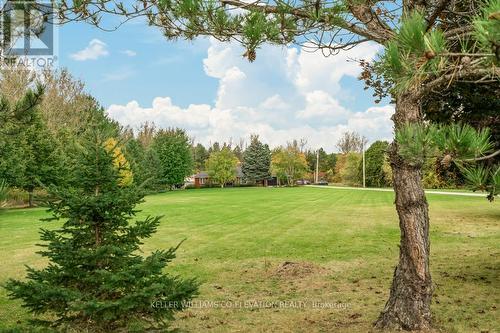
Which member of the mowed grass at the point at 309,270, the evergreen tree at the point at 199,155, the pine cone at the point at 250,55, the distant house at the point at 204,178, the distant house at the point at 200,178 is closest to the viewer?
the pine cone at the point at 250,55

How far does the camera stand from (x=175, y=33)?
5.03 meters

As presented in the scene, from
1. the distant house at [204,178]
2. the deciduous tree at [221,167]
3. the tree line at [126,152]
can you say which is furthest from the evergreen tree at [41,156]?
the distant house at [204,178]

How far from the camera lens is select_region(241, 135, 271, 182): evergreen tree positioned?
76.6 meters

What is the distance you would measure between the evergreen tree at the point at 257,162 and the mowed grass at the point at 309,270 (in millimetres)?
58264

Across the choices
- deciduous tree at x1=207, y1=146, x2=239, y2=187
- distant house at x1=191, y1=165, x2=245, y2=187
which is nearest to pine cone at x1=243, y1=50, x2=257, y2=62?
deciduous tree at x1=207, y1=146, x2=239, y2=187

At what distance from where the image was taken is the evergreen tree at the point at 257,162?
76562 millimetres

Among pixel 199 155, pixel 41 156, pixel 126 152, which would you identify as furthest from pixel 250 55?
pixel 199 155

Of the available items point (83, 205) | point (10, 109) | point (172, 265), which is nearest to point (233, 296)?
point (172, 265)

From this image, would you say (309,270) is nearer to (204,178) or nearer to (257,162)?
(257,162)

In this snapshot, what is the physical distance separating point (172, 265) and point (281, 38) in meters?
6.90

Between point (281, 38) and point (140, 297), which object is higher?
point (281, 38)

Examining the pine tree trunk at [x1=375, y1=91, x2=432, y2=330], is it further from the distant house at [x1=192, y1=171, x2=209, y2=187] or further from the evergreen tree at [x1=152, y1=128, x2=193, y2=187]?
the distant house at [x1=192, y1=171, x2=209, y2=187]

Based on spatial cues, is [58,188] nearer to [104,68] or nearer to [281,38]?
[281,38]

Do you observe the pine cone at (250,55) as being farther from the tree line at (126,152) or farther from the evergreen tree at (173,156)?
the evergreen tree at (173,156)
